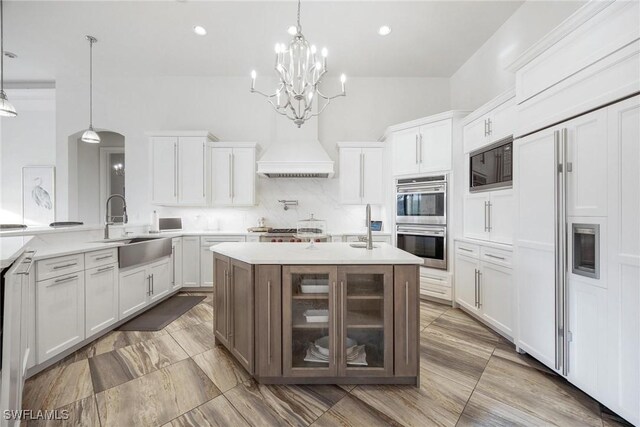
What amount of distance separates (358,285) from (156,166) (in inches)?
154

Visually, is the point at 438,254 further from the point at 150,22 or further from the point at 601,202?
the point at 150,22

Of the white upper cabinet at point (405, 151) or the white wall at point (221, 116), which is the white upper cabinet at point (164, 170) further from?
the white upper cabinet at point (405, 151)

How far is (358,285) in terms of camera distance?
67.9 inches

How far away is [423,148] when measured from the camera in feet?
11.4

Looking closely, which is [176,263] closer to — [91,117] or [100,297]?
[100,297]

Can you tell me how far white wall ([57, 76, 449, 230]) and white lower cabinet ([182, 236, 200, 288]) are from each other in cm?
63

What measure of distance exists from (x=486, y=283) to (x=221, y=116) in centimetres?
469

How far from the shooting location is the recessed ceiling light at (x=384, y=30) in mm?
3133

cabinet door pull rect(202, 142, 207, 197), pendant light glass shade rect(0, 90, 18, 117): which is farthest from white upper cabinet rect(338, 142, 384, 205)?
pendant light glass shade rect(0, 90, 18, 117)

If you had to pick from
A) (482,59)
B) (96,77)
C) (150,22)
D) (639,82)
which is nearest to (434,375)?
(639,82)

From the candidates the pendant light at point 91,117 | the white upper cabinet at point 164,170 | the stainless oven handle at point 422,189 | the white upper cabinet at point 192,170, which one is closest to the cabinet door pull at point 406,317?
the stainless oven handle at point 422,189

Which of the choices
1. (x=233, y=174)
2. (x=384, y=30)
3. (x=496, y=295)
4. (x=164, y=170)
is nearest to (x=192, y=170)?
(x=164, y=170)

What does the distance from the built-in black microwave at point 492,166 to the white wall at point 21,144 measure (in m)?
7.63

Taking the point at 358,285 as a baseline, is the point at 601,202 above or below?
above
